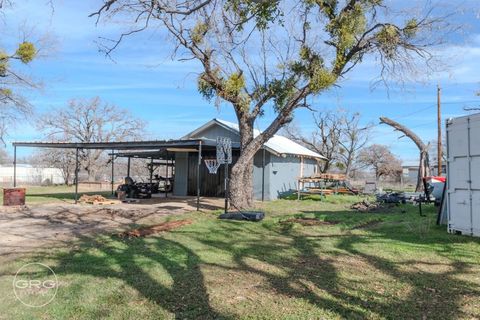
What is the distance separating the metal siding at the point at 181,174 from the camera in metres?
24.5

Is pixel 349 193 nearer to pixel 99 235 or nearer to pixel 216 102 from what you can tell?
pixel 216 102

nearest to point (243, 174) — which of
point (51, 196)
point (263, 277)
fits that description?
point (263, 277)

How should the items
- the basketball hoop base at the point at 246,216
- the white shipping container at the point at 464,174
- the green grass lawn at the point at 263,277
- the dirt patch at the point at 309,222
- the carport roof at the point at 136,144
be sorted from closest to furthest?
the green grass lawn at the point at 263,277 < the white shipping container at the point at 464,174 < the dirt patch at the point at 309,222 < the basketball hoop base at the point at 246,216 < the carport roof at the point at 136,144

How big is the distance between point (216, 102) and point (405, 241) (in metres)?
8.68

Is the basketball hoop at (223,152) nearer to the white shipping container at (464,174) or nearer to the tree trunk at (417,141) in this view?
the white shipping container at (464,174)

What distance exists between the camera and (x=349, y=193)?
25.7 m

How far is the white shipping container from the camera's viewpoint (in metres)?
8.97

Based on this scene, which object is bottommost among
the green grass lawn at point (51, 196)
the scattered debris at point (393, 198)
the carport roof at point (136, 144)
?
the green grass lawn at point (51, 196)

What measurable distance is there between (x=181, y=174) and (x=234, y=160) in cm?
362

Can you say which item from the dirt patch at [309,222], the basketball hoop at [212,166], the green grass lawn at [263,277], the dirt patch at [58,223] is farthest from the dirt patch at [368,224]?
the basketball hoop at [212,166]

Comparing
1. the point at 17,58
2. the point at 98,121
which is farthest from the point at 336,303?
the point at 98,121

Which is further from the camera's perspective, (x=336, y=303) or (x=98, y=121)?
(x=98, y=121)

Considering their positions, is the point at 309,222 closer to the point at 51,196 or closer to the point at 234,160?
the point at 234,160

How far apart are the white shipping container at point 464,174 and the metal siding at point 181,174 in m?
16.6
